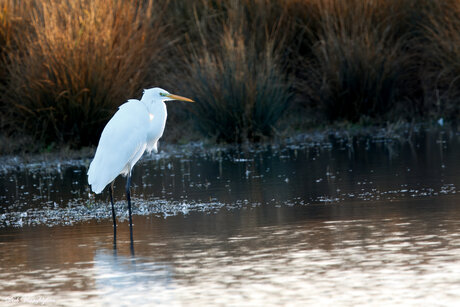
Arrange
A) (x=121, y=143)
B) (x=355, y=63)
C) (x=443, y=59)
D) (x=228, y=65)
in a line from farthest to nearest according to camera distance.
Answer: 1. (x=443, y=59)
2. (x=355, y=63)
3. (x=228, y=65)
4. (x=121, y=143)

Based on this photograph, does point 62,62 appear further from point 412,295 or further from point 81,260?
point 412,295

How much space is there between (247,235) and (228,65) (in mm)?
7163

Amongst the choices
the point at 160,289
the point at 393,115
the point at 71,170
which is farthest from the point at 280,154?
the point at 160,289

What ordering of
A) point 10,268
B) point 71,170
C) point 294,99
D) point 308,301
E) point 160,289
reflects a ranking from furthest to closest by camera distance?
1. point 294,99
2. point 71,170
3. point 10,268
4. point 160,289
5. point 308,301

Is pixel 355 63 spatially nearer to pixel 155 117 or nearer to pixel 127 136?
pixel 155 117

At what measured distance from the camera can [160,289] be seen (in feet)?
17.1

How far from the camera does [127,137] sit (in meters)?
8.20

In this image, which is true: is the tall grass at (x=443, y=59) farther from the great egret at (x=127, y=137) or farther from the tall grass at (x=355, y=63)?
the great egret at (x=127, y=137)

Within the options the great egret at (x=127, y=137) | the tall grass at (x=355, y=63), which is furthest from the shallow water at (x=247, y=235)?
the tall grass at (x=355, y=63)

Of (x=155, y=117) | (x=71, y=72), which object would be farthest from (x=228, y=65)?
(x=155, y=117)

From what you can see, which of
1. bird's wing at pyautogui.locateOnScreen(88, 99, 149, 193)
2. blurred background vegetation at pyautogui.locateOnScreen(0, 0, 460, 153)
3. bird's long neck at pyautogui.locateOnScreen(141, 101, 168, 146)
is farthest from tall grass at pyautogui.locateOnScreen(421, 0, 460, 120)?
bird's wing at pyautogui.locateOnScreen(88, 99, 149, 193)

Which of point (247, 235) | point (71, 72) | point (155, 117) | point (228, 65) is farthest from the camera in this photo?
point (228, 65)

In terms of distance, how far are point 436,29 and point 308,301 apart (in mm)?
10876

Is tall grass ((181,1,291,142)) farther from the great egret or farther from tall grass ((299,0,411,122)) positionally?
the great egret
